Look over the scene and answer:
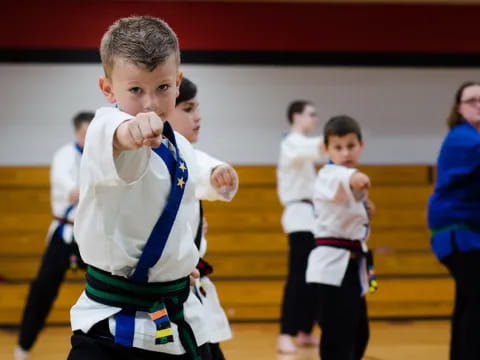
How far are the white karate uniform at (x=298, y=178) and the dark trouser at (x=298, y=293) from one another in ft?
0.31

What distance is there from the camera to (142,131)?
1.42 meters

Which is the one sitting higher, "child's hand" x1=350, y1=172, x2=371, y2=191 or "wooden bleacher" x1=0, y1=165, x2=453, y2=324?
"child's hand" x1=350, y1=172, x2=371, y2=191

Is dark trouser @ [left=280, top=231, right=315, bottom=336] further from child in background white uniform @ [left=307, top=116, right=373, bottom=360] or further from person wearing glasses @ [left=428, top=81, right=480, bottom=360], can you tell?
person wearing glasses @ [left=428, top=81, right=480, bottom=360]

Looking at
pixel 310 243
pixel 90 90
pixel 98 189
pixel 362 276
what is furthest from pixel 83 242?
pixel 90 90

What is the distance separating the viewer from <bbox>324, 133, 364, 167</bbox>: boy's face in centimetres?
356

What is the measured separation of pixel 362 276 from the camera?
350cm

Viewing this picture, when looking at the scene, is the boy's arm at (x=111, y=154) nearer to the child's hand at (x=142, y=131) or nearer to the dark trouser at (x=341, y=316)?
the child's hand at (x=142, y=131)

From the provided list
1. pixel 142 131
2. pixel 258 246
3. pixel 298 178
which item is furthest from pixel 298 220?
pixel 142 131

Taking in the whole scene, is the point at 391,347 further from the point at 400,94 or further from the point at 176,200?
the point at 176,200

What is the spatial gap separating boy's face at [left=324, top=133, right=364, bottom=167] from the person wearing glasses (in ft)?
1.33

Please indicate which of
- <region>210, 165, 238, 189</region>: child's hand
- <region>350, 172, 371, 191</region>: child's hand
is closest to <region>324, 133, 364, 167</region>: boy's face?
<region>350, 172, 371, 191</region>: child's hand

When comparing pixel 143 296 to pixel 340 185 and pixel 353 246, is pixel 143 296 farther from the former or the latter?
pixel 353 246

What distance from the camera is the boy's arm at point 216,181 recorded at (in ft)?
7.14

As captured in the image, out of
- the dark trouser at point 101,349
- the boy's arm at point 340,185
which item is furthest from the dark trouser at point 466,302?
the dark trouser at point 101,349
